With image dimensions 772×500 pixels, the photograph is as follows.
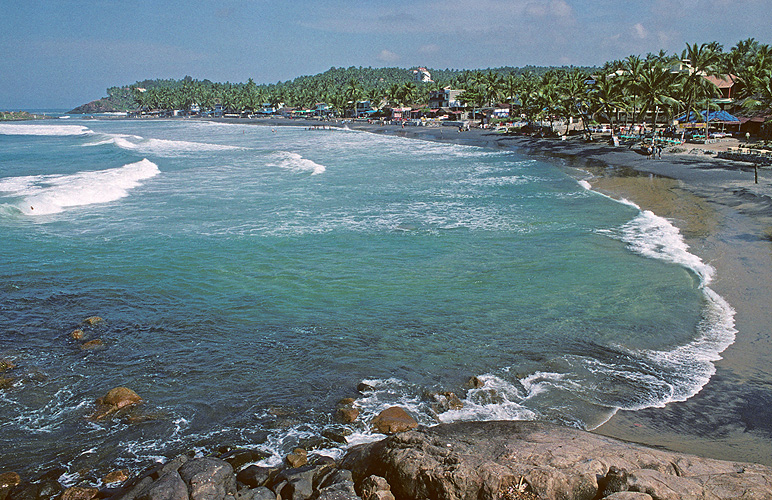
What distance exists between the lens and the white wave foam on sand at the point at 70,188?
33.3 meters

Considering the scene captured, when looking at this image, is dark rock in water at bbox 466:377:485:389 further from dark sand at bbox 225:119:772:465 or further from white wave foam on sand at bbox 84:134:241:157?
white wave foam on sand at bbox 84:134:241:157

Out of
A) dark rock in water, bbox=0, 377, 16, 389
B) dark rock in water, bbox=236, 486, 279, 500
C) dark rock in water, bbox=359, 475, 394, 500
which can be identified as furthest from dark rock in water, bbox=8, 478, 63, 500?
dark rock in water, bbox=359, 475, 394, 500

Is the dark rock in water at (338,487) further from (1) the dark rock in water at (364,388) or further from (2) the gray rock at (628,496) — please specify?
(1) the dark rock in water at (364,388)

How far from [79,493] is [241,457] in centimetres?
252

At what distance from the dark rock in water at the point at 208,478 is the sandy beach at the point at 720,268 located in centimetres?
673

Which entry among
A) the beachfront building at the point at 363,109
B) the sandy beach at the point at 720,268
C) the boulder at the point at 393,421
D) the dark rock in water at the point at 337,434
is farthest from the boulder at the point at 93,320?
the beachfront building at the point at 363,109

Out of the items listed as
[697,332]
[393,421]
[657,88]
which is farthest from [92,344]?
[657,88]

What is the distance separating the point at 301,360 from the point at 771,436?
9.95 metres

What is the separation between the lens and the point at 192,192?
37.9 meters

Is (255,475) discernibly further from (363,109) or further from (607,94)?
(363,109)

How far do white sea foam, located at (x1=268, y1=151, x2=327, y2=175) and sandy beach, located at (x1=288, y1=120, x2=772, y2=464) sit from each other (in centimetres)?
2201

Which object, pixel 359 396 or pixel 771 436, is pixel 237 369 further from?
pixel 771 436

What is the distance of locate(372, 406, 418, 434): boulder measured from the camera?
34.5 feet

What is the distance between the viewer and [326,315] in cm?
1653
